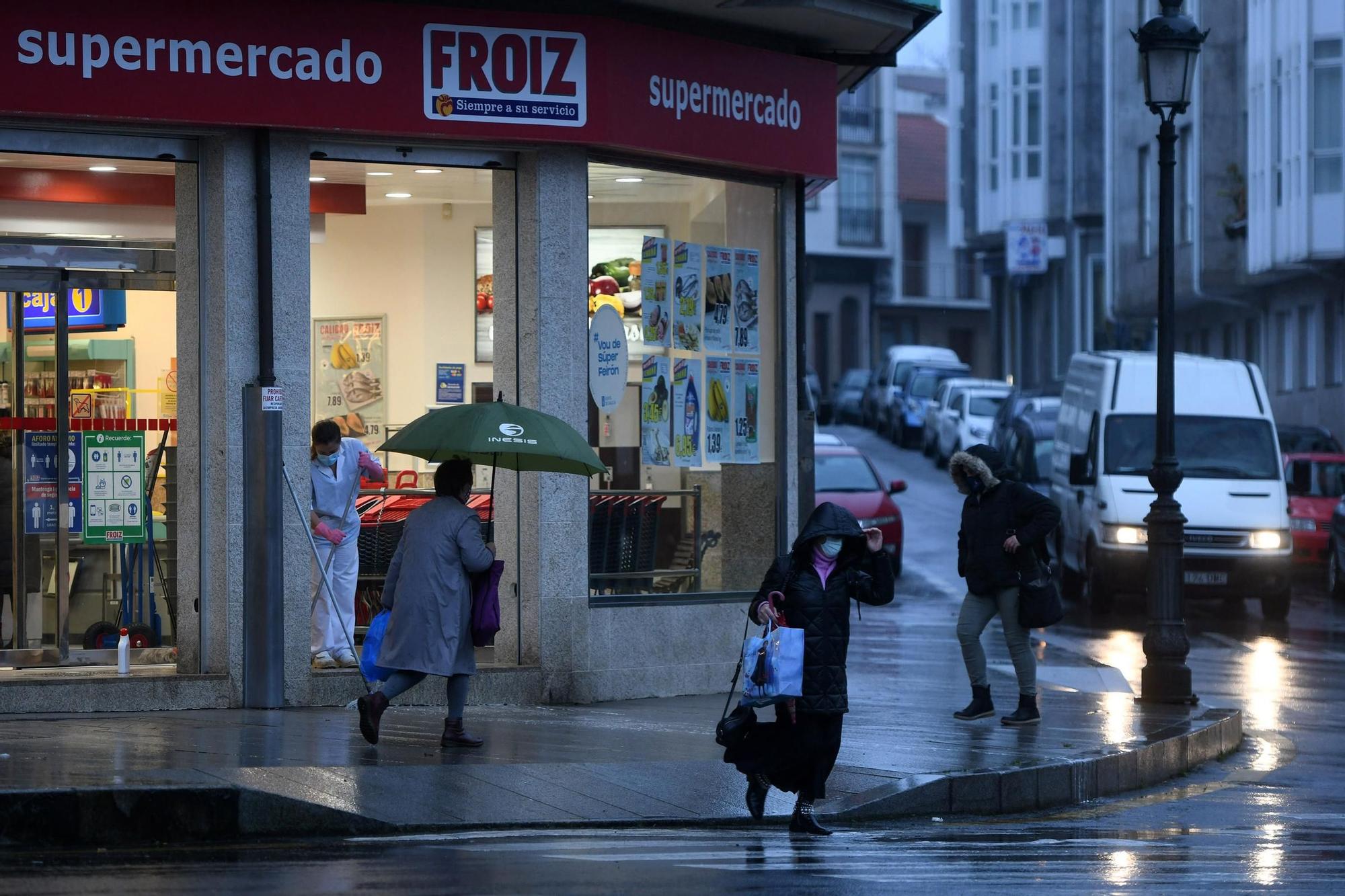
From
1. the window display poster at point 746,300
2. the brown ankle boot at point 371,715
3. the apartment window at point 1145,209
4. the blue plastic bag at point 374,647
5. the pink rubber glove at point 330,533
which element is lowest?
the brown ankle boot at point 371,715

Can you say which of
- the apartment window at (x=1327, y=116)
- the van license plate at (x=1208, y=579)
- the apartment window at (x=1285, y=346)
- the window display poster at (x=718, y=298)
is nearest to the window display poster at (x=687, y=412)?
the window display poster at (x=718, y=298)

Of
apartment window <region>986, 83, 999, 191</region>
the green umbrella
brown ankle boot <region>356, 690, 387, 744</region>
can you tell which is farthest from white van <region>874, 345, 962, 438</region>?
brown ankle boot <region>356, 690, 387, 744</region>

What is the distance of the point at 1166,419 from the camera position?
14570mm

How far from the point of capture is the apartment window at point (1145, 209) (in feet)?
157

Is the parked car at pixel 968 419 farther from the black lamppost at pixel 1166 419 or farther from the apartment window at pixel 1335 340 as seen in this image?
the black lamppost at pixel 1166 419

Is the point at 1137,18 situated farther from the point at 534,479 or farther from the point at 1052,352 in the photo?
the point at 534,479

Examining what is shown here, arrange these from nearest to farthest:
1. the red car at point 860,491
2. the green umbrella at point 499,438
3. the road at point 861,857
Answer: the road at point 861,857
the green umbrella at point 499,438
the red car at point 860,491

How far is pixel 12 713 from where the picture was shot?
465 inches

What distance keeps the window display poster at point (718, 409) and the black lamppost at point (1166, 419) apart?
3.04m

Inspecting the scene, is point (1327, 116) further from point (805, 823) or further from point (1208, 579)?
point (805, 823)

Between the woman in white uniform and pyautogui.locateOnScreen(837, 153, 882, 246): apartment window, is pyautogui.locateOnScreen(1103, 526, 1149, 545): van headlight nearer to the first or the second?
the woman in white uniform

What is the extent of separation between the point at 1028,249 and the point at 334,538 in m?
51.0

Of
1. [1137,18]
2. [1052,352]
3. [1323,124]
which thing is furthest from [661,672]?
[1052,352]

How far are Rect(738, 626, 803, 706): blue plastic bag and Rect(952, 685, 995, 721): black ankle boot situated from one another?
12.9 ft
